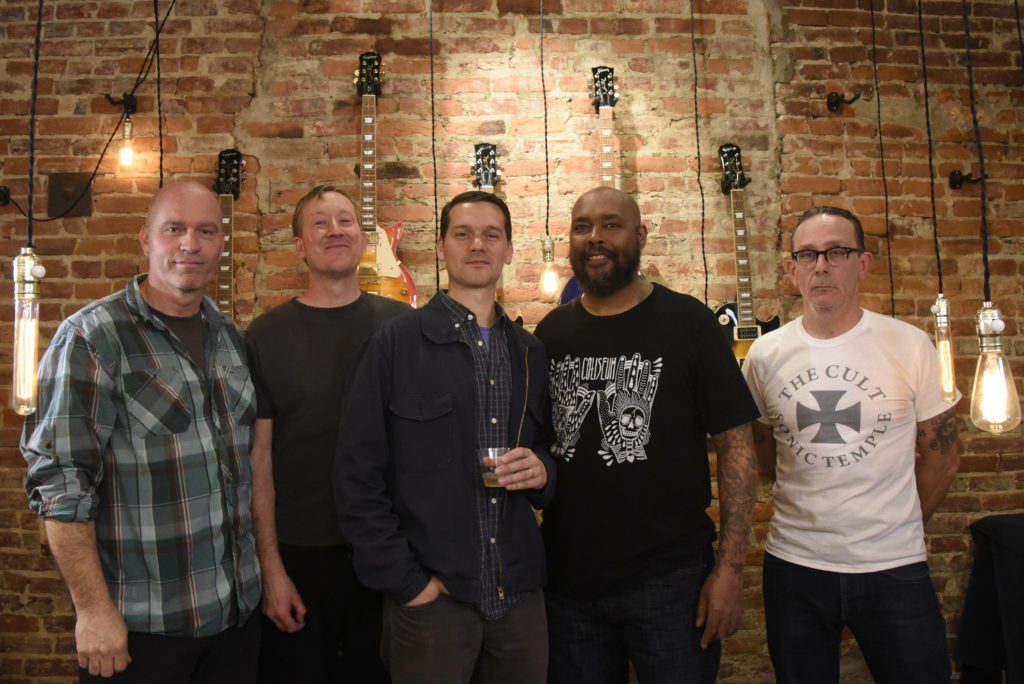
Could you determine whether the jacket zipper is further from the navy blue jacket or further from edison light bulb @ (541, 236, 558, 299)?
edison light bulb @ (541, 236, 558, 299)

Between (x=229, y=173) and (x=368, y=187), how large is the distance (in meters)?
0.62

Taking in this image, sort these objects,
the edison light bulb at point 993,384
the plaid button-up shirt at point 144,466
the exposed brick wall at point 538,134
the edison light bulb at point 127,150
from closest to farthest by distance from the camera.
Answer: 1. the plaid button-up shirt at point 144,466
2. the edison light bulb at point 993,384
3. the edison light bulb at point 127,150
4. the exposed brick wall at point 538,134

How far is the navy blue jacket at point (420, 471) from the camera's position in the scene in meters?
1.55

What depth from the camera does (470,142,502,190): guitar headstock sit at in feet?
9.44

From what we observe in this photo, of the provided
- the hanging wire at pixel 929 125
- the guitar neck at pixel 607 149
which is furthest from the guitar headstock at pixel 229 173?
the hanging wire at pixel 929 125

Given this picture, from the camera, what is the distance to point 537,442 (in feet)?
6.11

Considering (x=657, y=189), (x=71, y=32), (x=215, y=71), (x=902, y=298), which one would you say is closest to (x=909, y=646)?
(x=902, y=298)

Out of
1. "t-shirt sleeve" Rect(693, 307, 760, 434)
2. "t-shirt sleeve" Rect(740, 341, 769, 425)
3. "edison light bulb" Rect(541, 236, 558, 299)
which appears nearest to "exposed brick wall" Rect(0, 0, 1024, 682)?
"edison light bulb" Rect(541, 236, 558, 299)

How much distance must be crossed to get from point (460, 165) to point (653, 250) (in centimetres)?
94

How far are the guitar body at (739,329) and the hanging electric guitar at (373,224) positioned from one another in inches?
52.4

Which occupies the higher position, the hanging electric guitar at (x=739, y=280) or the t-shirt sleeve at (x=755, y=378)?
the hanging electric guitar at (x=739, y=280)

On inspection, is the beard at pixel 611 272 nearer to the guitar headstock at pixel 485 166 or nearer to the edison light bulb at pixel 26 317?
the guitar headstock at pixel 485 166

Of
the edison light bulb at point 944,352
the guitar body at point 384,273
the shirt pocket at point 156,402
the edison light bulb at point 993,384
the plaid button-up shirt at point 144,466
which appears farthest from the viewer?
the guitar body at point 384,273

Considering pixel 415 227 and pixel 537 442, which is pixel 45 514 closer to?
pixel 537 442
